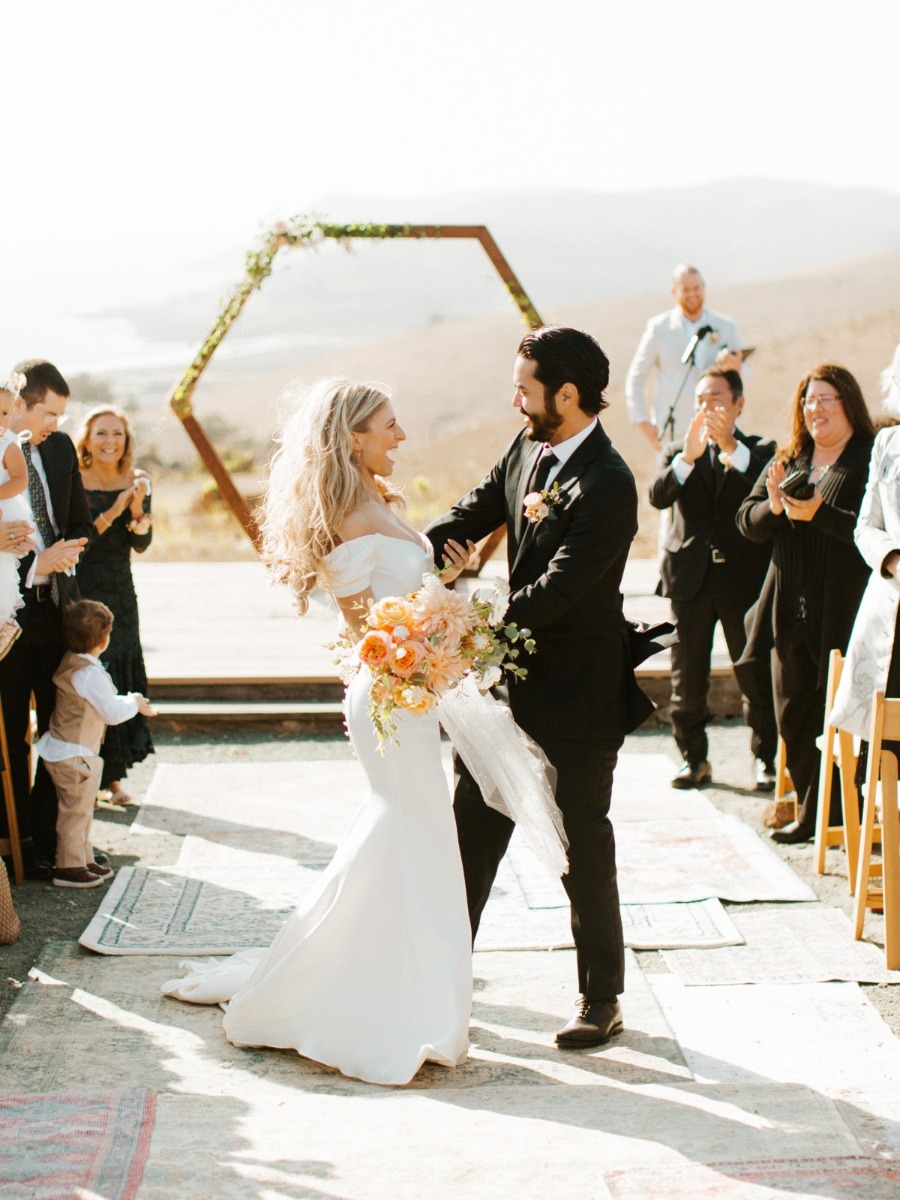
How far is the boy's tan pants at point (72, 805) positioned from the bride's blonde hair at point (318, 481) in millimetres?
2049

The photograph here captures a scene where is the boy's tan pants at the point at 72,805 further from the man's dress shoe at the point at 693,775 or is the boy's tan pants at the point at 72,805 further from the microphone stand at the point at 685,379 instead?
the microphone stand at the point at 685,379

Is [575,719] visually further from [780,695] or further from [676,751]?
[676,751]

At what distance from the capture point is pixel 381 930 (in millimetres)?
3932

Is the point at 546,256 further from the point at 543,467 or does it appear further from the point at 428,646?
the point at 428,646

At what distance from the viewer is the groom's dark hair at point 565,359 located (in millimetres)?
3861

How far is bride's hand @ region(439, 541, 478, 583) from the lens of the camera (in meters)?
4.00

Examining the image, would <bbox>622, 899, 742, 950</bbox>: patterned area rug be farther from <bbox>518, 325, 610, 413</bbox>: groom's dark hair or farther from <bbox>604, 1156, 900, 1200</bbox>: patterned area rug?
<bbox>518, 325, 610, 413</bbox>: groom's dark hair

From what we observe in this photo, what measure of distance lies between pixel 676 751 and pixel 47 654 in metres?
3.64

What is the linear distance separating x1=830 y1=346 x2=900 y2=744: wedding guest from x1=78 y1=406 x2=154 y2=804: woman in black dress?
3.27m

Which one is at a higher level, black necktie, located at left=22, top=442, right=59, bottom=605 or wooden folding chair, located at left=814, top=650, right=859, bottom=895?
black necktie, located at left=22, top=442, right=59, bottom=605

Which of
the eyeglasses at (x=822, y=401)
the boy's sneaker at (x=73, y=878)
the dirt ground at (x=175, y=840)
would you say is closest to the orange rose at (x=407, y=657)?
the dirt ground at (x=175, y=840)

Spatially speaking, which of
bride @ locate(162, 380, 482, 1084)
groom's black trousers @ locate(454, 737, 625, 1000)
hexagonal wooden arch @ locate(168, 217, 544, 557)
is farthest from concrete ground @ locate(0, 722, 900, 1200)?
hexagonal wooden arch @ locate(168, 217, 544, 557)

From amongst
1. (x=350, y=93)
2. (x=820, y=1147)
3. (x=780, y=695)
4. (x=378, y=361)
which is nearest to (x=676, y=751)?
(x=780, y=695)

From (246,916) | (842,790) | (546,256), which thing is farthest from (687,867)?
(546,256)
